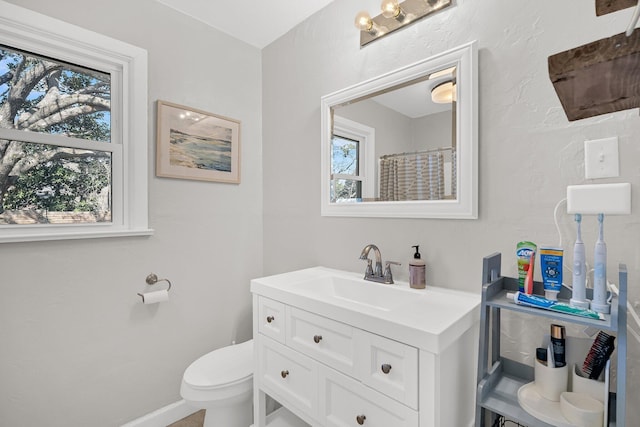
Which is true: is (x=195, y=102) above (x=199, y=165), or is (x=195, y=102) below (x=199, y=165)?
above

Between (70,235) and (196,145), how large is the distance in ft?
2.76

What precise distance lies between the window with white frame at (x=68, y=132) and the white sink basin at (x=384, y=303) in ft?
3.11

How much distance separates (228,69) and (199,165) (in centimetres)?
73

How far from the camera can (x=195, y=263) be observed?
201 centimetres

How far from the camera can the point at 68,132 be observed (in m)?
1.60

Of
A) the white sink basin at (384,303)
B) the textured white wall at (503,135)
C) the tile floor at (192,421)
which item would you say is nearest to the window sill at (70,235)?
the white sink basin at (384,303)

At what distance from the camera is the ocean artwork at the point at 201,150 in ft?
6.23

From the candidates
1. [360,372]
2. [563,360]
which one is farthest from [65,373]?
[563,360]

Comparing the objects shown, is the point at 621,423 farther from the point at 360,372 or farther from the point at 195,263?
the point at 195,263

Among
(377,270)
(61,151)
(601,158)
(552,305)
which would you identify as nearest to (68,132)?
(61,151)

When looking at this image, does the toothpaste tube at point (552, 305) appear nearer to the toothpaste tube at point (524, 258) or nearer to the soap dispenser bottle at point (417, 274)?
the toothpaste tube at point (524, 258)

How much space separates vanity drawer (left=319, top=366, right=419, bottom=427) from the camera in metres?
1.00

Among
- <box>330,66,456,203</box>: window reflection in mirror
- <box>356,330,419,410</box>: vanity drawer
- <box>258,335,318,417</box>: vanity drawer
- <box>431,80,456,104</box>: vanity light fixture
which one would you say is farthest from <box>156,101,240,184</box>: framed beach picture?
<box>356,330,419,410</box>: vanity drawer

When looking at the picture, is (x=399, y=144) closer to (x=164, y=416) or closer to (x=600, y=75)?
(x=600, y=75)
